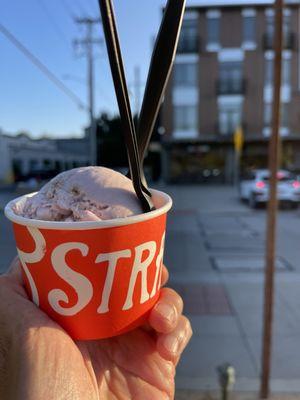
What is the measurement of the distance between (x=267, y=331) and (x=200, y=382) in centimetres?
71

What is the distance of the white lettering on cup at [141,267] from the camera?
1007mm

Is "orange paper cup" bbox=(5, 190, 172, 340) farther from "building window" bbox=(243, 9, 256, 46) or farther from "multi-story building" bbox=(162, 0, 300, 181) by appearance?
"building window" bbox=(243, 9, 256, 46)

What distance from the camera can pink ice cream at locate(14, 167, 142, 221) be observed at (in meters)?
0.98

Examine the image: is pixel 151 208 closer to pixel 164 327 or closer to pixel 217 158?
pixel 164 327

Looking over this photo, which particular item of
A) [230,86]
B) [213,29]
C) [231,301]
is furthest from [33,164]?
[231,301]

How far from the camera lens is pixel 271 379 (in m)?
3.22

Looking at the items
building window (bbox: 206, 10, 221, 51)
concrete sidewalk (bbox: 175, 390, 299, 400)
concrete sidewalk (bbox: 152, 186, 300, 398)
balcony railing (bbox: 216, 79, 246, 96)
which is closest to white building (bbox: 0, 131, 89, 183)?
balcony railing (bbox: 216, 79, 246, 96)

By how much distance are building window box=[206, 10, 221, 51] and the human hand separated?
29.0 meters

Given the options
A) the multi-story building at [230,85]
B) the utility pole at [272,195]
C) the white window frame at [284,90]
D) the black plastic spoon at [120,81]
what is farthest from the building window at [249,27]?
the black plastic spoon at [120,81]

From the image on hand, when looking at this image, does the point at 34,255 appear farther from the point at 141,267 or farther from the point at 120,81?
the point at 120,81

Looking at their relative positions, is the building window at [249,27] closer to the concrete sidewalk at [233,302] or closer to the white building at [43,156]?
the white building at [43,156]

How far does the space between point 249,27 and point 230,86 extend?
4.05 meters

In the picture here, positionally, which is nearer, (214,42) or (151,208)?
(151,208)

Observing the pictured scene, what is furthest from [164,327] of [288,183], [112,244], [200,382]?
[288,183]
